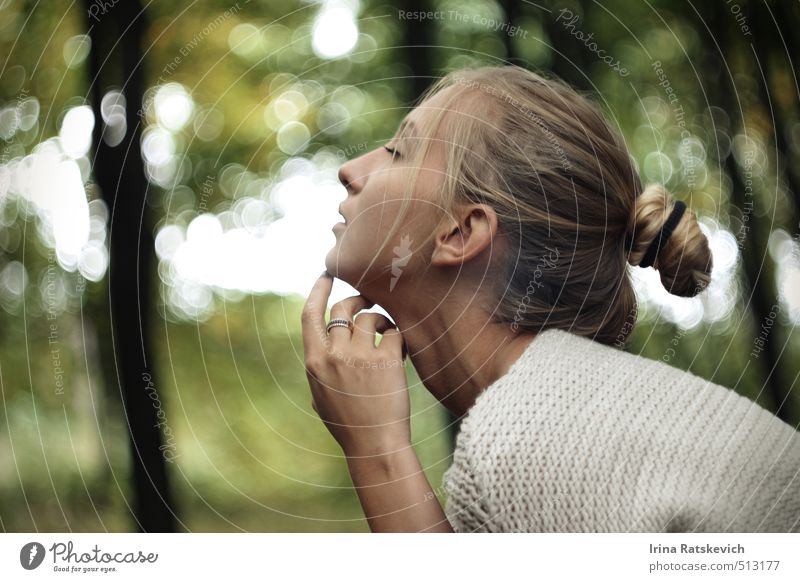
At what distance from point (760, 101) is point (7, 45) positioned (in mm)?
1047

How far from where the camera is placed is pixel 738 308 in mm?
987

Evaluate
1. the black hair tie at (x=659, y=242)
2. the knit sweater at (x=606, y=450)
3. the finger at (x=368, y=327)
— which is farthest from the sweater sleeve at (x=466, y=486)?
the black hair tie at (x=659, y=242)

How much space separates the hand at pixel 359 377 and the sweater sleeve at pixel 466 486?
0.29 feet

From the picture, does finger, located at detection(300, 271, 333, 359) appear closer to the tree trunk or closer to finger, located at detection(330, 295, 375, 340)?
finger, located at detection(330, 295, 375, 340)

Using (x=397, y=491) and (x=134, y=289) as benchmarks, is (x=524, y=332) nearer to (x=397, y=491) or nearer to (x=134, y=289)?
(x=397, y=491)

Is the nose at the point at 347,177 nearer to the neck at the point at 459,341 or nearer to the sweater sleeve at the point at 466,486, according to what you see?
the neck at the point at 459,341

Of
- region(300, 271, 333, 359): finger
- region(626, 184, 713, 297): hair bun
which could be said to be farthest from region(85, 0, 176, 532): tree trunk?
region(626, 184, 713, 297): hair bun

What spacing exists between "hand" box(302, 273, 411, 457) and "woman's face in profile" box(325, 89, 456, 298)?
0.14 ft

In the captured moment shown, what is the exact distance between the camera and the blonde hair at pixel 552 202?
82 cm

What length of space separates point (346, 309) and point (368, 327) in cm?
3

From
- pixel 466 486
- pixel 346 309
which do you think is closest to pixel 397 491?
pixel 466 486

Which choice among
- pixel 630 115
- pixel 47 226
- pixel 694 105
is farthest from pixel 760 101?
pixel 47 226

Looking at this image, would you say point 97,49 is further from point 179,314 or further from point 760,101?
point 760,101


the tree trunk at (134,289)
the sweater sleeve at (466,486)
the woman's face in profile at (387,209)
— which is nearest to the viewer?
the sweater sleeve at (466,486)
